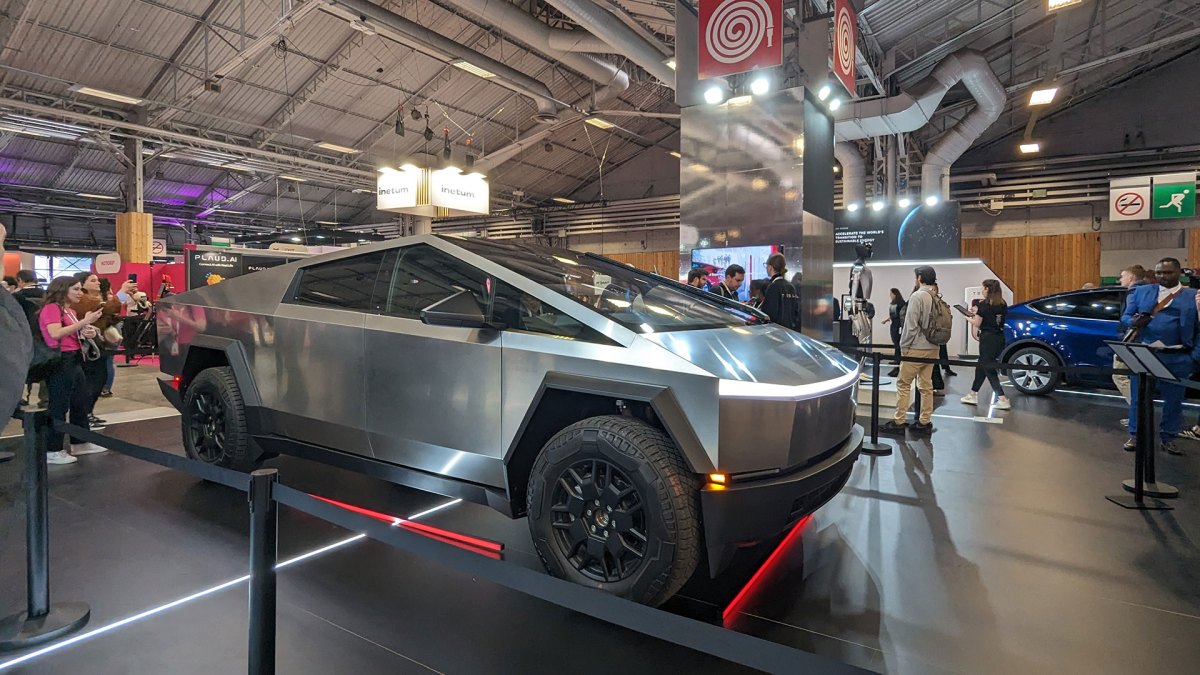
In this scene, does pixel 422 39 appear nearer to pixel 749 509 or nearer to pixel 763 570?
pixel 763 570

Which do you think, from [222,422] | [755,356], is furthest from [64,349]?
[755,356]

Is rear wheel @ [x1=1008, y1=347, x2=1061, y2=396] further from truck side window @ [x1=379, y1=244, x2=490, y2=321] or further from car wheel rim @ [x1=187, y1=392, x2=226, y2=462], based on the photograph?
car wheel rim @ [x1=187, y1=392, x2=226, y2=462]

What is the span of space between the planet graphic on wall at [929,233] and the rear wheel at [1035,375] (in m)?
6.66

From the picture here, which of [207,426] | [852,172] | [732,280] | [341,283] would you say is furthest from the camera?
[852,172]

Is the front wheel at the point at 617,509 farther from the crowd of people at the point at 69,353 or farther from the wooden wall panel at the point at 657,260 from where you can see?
the wooden wall panel at the point at 657,260

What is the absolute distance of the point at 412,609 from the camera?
2.30m

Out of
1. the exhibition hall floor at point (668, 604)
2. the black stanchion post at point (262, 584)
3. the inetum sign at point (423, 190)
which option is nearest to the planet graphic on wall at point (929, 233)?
the inetum sign at point (423, 190)

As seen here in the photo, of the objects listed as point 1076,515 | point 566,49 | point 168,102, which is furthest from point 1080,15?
point 168,102

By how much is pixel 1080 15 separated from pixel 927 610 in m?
13.6

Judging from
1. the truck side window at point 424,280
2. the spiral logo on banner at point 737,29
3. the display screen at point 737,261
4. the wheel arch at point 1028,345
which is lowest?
the wheel arch at point 1028,345

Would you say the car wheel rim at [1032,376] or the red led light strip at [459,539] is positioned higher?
the car wheel rim at [1032,376]

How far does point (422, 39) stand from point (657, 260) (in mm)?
13613

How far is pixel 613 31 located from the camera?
29.9ft

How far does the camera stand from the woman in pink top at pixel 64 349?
4188 mm
